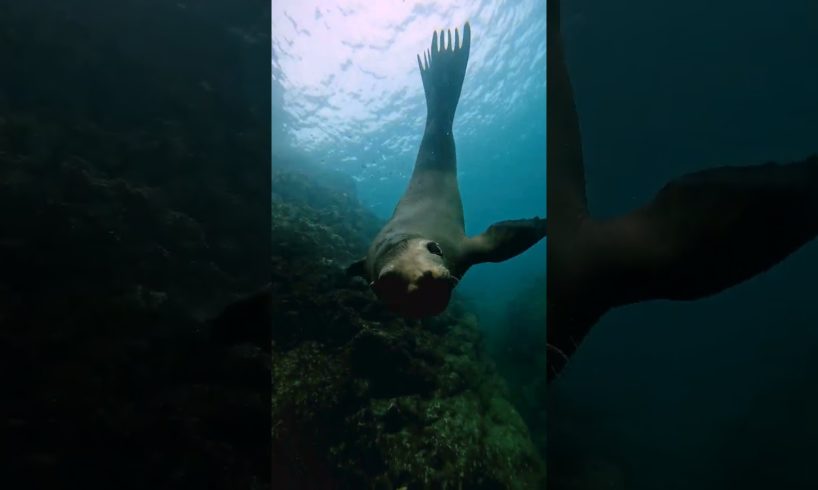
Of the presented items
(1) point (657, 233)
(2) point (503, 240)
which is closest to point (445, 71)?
(2) point (503, 240)

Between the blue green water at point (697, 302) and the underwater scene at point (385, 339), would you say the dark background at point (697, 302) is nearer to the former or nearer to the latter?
the blue green water at point (697, 302)

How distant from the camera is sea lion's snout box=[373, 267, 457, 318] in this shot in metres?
2.97

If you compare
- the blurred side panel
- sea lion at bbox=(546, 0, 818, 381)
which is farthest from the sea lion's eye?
sea lion at bbox=(546, 0, 818, 381)

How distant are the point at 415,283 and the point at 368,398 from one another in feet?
14.9

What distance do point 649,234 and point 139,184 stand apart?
9.17ft

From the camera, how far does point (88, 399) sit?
7.25 ft

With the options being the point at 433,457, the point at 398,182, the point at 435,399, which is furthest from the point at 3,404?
the point at 398,182

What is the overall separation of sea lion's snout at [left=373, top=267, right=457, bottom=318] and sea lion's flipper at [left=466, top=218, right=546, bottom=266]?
1.32 metres

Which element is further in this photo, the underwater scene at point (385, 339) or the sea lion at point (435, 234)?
the underwater scene at point (385, 339)

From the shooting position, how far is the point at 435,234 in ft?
13.9

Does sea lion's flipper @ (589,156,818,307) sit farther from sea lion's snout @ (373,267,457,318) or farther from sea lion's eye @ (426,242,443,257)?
sea lion's eye @ (426,242,443,257)

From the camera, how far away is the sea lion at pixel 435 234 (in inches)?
120

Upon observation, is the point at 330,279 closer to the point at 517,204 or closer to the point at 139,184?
the point at 139,184

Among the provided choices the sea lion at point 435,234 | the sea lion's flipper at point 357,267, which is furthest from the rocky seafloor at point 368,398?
the sea lion at point 435,234
